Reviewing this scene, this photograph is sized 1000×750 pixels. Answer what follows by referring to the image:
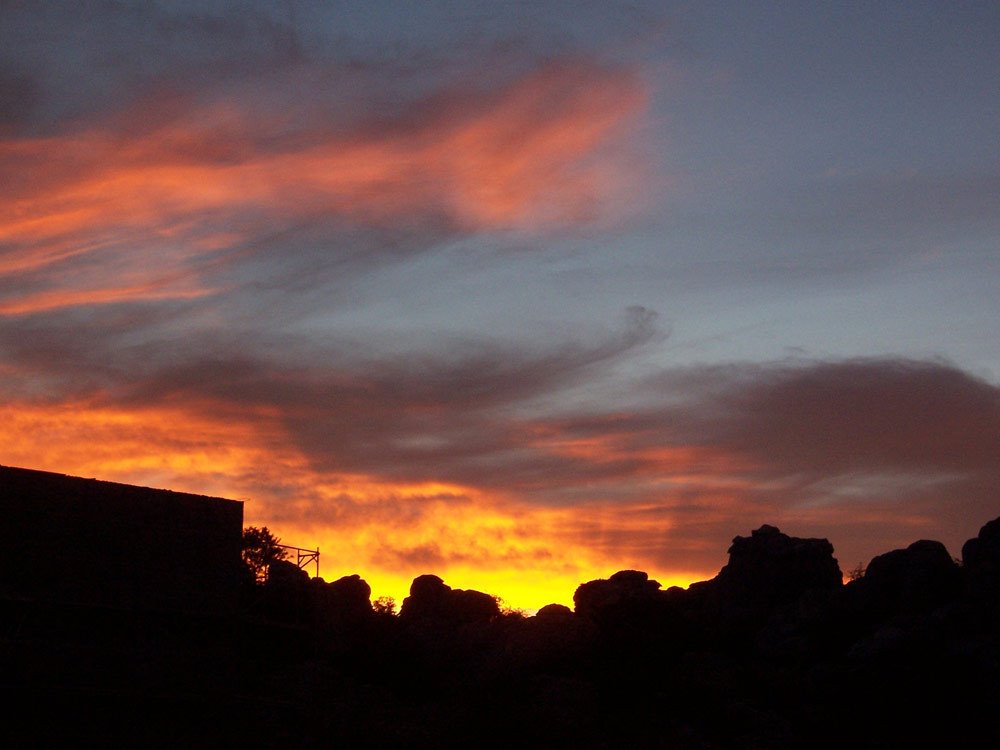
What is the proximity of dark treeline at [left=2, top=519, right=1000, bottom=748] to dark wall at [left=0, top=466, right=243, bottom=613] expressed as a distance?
2.70 feet

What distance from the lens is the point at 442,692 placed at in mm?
77500

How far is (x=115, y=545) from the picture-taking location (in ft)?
137

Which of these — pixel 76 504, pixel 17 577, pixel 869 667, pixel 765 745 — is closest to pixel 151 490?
pixel 76 504

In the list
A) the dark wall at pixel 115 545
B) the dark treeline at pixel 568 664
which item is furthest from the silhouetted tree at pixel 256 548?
the dark wall at pixel 115 545

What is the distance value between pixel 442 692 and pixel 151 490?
39000mm

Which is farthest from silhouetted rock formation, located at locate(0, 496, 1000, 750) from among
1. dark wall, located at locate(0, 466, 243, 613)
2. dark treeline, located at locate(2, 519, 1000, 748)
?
dark wall, located at locate(0, 466, 243, 613)

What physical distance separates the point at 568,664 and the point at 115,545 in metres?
41.8

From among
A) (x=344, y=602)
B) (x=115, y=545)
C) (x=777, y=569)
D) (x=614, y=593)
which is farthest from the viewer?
(x=344, y=602)

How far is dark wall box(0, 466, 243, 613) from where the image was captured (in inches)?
1560

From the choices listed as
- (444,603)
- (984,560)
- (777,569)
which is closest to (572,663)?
(777,569)

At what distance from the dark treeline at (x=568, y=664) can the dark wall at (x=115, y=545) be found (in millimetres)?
824

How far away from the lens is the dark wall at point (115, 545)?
39625mm

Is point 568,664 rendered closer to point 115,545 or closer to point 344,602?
point 344,602

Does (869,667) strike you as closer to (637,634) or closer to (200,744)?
(637,634)
